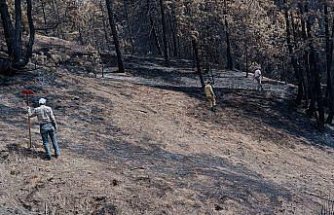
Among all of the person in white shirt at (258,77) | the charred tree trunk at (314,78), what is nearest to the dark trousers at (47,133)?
the charred tree trunk at (314,78)

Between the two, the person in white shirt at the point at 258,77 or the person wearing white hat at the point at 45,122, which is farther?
the person in white shirt at the point at 258,77

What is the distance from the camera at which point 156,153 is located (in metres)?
16.9

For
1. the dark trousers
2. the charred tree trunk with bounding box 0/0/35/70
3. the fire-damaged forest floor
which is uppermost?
the charred tree trunk with bounding box 0/0/35/70

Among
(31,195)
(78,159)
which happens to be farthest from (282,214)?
(31,195)

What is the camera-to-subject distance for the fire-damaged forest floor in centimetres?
1218

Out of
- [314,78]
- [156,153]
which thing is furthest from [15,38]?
[314,78]

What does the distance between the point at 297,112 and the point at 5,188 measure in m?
21.7

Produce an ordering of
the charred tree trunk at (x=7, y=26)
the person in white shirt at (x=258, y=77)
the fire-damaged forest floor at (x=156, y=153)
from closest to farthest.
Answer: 1. the fire-damaged forest floor at (x=156, y=153)
2. the charred tree trunk at (x=7, y=26)
3. the person in white shirt at (x=258, y=77)

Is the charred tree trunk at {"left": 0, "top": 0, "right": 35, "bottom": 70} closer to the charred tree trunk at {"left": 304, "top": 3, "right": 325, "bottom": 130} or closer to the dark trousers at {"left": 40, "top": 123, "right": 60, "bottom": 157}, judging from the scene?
the dark trousers at {"left": 40, "top": 123, "right": 60, "bottom": 157}

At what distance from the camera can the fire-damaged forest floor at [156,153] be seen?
40.0ft

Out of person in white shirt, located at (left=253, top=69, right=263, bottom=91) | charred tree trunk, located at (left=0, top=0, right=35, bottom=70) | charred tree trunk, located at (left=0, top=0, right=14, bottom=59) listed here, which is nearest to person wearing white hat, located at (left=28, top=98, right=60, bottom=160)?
charred tree trunk, located at (left=0, top=0, right=35, bottom=70)

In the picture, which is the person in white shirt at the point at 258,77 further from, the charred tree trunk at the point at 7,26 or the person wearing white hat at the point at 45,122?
the person wearing white hat at the point at 45,122

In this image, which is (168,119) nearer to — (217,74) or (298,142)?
(298,142)

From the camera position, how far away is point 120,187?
1265cm
